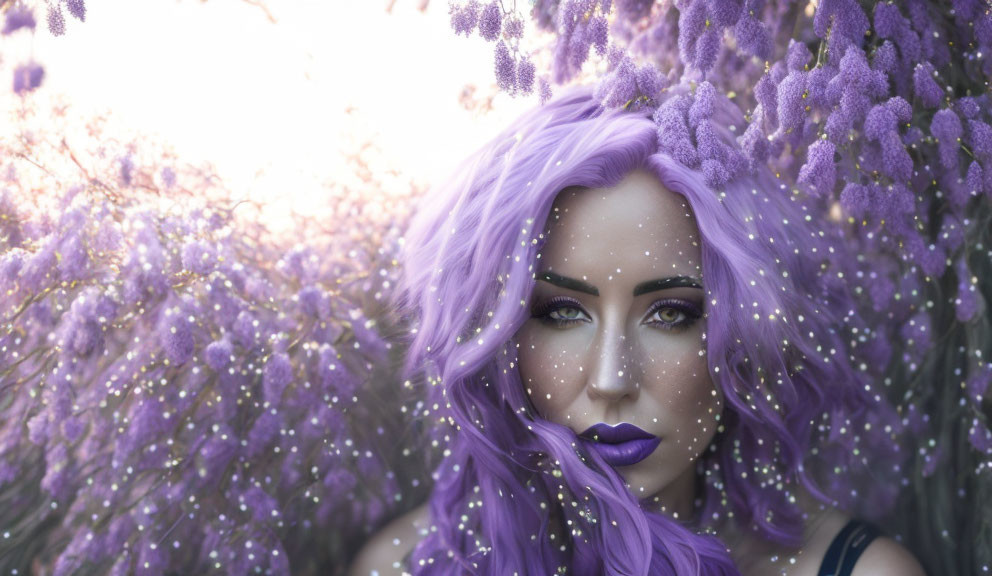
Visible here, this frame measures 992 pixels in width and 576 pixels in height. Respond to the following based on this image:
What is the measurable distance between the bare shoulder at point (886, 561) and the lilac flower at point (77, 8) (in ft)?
6.73

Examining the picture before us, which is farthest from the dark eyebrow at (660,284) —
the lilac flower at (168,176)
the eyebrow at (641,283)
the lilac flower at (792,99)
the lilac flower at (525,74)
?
the lilac flower at (168,176)

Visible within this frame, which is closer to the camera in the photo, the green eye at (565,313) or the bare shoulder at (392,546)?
the green eye at (565,313)

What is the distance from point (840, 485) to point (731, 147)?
0.98 meters

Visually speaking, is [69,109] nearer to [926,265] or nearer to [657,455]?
[657,455]

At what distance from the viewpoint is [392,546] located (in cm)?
240

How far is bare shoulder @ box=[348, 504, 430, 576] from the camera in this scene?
7.80 feet

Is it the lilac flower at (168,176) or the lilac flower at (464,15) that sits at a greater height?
the lilac flower at (464,15)

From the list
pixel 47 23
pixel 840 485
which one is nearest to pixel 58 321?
pixel 47 23

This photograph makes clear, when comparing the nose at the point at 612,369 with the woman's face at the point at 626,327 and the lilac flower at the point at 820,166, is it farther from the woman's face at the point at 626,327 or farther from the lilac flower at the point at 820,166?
the lilac flower at the point at 820,166

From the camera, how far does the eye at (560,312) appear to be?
1981 millimetres

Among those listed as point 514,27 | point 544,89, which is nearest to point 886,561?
point 544,89

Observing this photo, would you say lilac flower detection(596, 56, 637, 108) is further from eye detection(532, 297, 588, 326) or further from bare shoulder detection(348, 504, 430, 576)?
bare shoulder detection(348, 504, 430, 576)

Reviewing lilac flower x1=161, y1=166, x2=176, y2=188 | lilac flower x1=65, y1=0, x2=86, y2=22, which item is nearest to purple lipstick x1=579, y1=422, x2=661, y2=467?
lilac flower x1=161, y1=166, x2=176, y2=188

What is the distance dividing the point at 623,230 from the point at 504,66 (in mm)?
421
